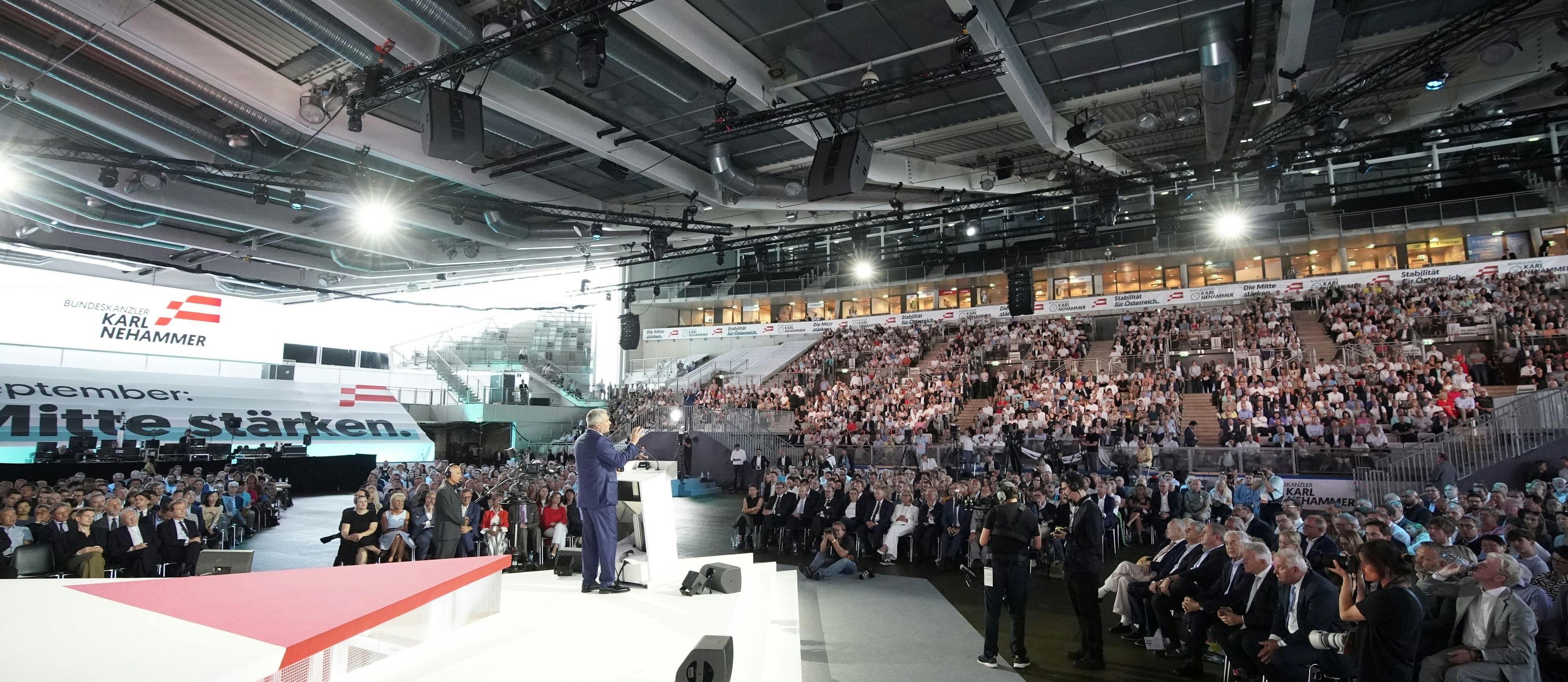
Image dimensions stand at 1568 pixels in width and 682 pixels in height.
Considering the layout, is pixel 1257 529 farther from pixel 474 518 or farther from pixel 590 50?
pixel 474 518

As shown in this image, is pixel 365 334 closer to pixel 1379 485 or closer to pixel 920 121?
pixel 920 121

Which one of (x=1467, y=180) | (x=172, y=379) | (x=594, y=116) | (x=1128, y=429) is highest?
(x=1467, y=180)

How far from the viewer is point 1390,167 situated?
78.5 feet

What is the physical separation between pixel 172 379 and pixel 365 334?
7029 millimetres

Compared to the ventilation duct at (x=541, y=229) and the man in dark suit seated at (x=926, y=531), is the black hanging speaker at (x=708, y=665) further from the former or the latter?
the ventilation duct at (x=541, y=229)

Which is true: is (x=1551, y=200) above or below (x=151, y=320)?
above

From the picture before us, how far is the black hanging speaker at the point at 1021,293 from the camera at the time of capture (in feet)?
60.3

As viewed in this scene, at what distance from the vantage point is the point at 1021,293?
18.4 metres

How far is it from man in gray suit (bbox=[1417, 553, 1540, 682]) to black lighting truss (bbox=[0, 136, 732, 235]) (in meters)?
13.0

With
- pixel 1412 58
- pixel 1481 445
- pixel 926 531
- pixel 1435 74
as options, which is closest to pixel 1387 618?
pixel 926 531

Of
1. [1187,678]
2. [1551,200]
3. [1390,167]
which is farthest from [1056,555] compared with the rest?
[1551,200]

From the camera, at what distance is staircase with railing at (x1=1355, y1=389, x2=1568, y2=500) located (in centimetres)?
1159

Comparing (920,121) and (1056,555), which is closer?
(1056,555)

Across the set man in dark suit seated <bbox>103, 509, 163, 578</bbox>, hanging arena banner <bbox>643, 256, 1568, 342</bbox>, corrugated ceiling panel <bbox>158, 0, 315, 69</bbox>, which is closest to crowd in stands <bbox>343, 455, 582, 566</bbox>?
man in dark suit seated <bbox>103, 509, 163, 578</bbox>
